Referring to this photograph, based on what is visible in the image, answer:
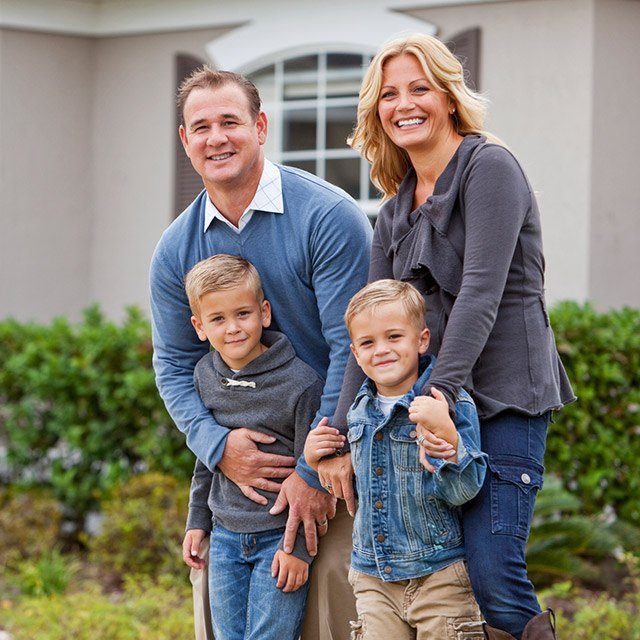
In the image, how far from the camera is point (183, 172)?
920 cm

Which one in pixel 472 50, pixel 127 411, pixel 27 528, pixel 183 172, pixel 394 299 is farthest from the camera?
pixel 183 172

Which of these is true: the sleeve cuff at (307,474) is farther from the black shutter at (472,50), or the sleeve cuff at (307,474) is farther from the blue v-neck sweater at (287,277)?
the black shutter at (472,50)

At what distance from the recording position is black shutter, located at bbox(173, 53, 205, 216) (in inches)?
358

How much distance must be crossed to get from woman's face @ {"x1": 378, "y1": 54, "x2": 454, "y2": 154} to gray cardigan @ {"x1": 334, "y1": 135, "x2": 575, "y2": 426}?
0.31 feet

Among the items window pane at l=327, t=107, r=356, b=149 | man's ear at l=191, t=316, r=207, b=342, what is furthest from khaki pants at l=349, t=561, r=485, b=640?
window pane at l=327, t=107, r=356, b=149

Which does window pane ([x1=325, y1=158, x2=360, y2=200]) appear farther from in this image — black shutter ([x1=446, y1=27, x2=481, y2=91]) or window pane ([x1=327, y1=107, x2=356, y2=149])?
black shutter ([x1=446, y1=27, x2=481, y2=91])

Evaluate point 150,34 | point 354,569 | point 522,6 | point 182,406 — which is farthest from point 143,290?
point 354,569

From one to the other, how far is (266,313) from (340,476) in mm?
595

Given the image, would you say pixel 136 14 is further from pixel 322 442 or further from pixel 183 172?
pixel 322 442

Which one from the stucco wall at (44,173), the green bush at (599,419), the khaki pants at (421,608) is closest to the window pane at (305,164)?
the stucco wall at (44,173)

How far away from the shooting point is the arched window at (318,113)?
344 inches

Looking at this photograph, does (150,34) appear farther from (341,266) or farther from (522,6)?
(341,266)

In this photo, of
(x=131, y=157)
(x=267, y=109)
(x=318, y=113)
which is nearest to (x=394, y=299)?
(x=318, y=113)

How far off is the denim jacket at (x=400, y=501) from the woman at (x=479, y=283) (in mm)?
79
